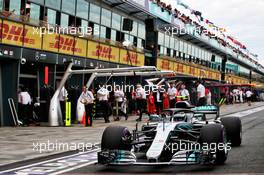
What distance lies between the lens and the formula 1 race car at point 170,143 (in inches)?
311

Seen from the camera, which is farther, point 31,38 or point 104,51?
point 104,51

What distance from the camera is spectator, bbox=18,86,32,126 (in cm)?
1811

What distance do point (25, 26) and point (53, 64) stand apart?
8.66ft

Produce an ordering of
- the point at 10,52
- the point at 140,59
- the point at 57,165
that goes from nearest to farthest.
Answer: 1. the point at 57,165
2. the point at 10,52
3. the point at 140,59

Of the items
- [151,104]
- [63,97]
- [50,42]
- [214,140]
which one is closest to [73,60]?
[50,42]

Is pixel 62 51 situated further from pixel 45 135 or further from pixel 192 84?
pixel 192 84

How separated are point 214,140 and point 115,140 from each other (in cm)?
178

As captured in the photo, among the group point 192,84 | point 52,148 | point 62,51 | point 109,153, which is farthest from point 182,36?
point 109,153

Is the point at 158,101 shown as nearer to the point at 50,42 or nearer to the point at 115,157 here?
the point at 50,42

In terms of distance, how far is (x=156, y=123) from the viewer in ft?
31.9

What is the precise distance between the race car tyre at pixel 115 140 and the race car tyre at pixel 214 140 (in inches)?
56.9
